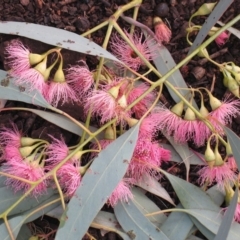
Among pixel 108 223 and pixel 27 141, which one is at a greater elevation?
pixel 27 141

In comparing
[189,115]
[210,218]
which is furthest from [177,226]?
[189,115]

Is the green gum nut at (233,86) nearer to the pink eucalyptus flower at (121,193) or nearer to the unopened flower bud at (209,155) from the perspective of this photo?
the unopened flower bud at (209,155)

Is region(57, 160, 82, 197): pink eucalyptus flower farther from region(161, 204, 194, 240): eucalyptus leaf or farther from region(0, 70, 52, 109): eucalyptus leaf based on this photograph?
region(161, 204, 194, 240): eucalyptus leaf

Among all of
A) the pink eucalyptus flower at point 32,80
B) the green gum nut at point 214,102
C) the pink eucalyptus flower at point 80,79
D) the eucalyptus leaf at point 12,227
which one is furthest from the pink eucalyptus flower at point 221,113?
the eucalyptus leaf at point 12,227

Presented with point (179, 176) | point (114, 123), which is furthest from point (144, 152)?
point (179, 176)

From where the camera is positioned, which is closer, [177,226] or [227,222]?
[227,222]

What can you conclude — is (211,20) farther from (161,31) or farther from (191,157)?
(191,157)

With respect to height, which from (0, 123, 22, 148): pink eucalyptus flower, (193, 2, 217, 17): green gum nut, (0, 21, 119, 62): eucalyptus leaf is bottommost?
(0, 123, 22, 148): pink eucalyptus flower

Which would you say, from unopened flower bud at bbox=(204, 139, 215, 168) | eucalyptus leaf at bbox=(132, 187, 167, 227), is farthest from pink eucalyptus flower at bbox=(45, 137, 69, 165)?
unopened flower bud at bbox=(204, 139, 215, 168)
